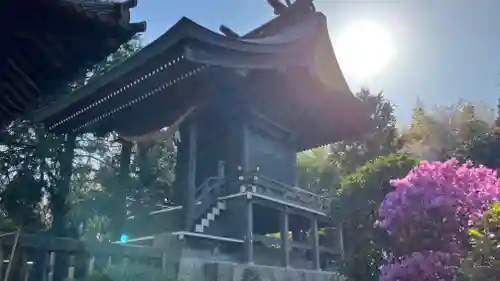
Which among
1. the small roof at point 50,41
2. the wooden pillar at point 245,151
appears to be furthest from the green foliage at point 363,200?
the small roof at point 50,41

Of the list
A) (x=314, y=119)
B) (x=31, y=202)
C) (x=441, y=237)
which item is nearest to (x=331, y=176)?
(x=314, y=119)

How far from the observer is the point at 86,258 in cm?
1057

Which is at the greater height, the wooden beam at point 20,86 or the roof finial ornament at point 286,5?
the roof finial ornament at point 286,5

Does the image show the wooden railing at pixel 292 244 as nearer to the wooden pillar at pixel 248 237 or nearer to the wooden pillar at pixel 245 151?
the wooden pillar at pixel 248 237

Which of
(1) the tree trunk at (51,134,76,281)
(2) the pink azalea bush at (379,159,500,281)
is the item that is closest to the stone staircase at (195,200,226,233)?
(1) the tree trunk at (51,134,76,281)

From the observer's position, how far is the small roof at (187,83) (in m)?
11.8

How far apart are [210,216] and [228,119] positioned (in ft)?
9.61

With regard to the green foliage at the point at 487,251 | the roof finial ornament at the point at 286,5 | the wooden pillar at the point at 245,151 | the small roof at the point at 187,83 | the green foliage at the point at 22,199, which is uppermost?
the roof finial ornament at the point at 286,5

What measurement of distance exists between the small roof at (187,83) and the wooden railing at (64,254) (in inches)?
153

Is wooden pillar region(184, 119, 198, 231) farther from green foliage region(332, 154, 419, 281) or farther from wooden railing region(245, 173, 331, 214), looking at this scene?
green foliage region(332, 154, 419, 281)

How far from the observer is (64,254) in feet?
36.3

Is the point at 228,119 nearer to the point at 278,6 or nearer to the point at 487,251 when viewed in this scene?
the point at 278,6

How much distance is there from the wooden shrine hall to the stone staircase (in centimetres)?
3

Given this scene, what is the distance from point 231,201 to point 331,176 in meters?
18.1
